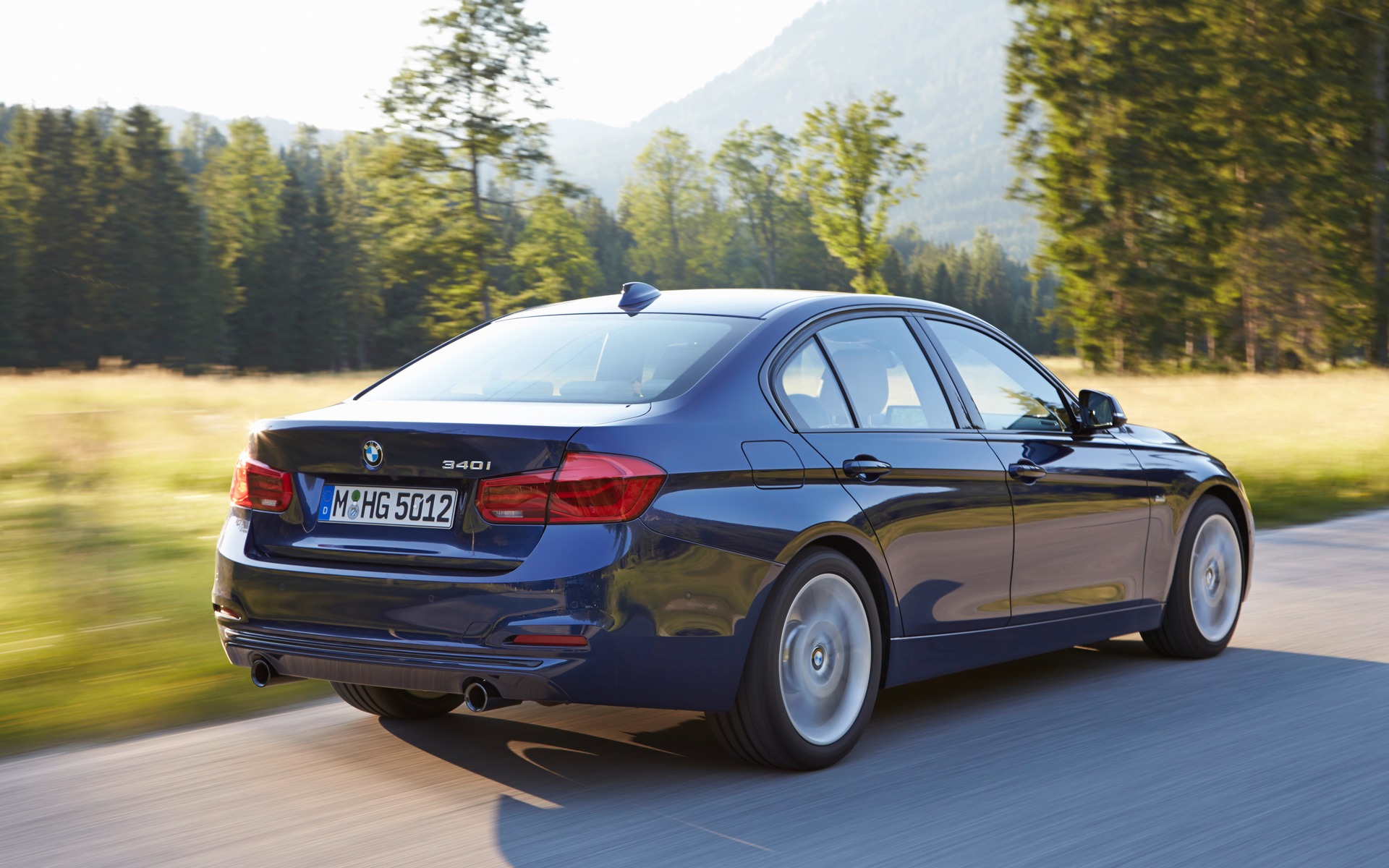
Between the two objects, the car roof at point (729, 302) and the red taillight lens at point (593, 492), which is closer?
the red taillight lens at point (593, 492)

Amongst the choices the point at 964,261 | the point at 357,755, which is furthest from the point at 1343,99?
the point at 964,261

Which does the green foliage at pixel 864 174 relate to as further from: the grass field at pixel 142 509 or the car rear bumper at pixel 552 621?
the car rear bumper at pixel 552 621

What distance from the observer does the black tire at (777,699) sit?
4277mm

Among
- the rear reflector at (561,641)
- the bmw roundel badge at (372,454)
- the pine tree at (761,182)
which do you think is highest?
the pine tree at (761,182)

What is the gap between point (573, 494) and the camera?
394cm

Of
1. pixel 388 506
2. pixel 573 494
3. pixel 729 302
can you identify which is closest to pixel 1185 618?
pixel 729 302

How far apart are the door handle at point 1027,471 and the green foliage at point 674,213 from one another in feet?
332

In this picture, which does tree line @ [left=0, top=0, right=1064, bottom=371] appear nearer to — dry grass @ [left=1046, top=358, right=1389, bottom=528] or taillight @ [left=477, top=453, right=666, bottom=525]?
dry grass @ [left=1046, top=358, right=1389, bottom=528]

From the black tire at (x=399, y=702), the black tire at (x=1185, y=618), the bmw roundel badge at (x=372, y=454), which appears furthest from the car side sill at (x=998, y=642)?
the bmw roundel badge at (x=372, y=454)

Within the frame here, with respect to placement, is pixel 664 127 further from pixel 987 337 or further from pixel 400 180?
pixel 987 337

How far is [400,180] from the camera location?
41.1 m

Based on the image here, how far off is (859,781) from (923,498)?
39.0 inches

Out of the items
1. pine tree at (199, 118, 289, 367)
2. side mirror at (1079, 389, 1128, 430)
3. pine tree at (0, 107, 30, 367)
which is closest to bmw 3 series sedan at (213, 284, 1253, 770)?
side mirror at (1079, 389, 1128, 430)

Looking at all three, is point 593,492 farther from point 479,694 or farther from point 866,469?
point 866,469
